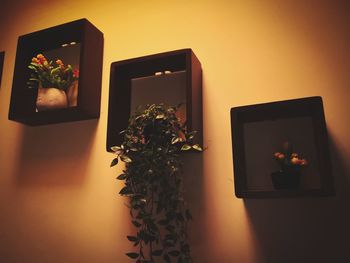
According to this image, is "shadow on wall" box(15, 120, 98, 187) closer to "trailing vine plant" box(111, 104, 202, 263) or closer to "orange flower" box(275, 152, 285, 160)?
"trailing vine plant" box(111, 104, 202, 263)

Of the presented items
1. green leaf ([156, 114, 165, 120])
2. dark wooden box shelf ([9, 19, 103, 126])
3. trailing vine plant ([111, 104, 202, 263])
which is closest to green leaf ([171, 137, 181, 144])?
trailing vine plant ([111, 104, 202, 263])

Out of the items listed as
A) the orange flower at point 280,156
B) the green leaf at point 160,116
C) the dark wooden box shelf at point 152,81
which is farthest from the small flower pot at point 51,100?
the orange flower at point 280,156

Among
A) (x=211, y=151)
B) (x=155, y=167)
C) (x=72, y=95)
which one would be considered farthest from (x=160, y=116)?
(x=72, y=95)

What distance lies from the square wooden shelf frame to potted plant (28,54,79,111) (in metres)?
1.02

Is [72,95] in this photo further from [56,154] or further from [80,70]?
[56,154]

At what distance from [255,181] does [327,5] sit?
1.00 meters

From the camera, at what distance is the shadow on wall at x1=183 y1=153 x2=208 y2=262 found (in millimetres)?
1569

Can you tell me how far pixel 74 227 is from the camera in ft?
5.99

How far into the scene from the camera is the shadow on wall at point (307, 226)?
1.39 metres

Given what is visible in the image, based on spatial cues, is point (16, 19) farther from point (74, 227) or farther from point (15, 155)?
point (74, 227)

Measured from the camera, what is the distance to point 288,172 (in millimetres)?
1384

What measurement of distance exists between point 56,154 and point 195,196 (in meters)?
0.96

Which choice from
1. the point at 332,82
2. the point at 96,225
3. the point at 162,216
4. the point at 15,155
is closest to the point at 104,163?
the point at 96,225

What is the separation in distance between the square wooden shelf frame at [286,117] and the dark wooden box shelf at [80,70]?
2.87 ft
